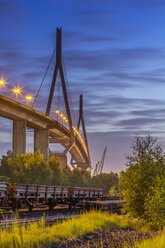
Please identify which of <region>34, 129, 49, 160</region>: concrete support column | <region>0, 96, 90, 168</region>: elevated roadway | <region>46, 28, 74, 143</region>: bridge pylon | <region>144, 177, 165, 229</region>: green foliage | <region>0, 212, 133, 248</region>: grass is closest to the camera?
<region>0, 212, 133, 248</region>: grass

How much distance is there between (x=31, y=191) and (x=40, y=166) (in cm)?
3253

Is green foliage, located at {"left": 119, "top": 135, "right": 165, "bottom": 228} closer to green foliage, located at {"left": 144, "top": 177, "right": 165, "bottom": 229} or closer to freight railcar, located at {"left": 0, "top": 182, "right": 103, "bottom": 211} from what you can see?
green foliage, located at {"left": 144, "top": 177, "right": 165, "bottom": 229}

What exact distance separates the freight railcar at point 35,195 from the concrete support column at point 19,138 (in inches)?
1229

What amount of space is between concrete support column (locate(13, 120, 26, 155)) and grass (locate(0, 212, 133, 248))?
47491 mm

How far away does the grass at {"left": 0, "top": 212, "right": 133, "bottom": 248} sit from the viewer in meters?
10.7

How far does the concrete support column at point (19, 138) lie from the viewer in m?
65.8

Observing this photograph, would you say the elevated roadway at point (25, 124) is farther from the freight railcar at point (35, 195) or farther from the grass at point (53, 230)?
the grass at point (53, 230)

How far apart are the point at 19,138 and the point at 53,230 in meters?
53.5

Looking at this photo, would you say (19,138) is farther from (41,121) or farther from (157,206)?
(157,206)

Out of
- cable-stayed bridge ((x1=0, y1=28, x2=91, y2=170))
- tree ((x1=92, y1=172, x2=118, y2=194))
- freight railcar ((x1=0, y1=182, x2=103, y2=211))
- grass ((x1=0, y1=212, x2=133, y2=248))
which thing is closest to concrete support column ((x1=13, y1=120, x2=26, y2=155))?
cable-stayed bridge ((x1=0, y1=28, x2=91, y2=170))

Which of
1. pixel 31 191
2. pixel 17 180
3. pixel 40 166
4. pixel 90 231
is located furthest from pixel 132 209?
pixel 40 166

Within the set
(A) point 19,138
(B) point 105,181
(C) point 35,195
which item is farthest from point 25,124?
(C) point 35,195

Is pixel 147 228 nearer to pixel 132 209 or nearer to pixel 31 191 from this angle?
pixel 132 209

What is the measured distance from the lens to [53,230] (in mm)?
13219
